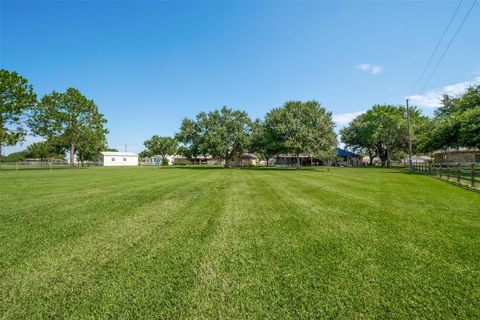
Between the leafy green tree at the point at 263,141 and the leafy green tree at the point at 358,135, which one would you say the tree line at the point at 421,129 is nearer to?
the leafy green tree at the point at 358,135

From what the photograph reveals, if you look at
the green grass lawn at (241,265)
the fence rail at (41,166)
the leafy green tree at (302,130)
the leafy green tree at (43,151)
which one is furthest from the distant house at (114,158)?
the green grass lawn at (241,265)

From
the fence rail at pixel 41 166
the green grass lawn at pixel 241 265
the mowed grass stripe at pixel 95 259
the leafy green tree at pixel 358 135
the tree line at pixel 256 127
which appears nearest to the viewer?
the green grass lawn at pixel 241 265

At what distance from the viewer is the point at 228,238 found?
4.09m

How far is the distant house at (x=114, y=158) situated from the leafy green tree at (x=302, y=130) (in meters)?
50.8

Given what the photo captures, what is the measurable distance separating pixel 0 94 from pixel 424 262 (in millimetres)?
46515

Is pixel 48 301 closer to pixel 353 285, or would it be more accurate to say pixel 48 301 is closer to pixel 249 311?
pixel 249 311

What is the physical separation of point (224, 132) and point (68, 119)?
28.0m

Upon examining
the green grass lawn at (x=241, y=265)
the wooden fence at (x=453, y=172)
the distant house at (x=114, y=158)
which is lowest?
the green grass lawn at (x=241, y=265)

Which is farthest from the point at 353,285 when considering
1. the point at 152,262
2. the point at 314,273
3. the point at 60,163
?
the point at 60,163

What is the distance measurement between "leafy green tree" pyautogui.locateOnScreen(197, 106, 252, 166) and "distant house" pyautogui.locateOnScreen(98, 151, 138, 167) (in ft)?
124

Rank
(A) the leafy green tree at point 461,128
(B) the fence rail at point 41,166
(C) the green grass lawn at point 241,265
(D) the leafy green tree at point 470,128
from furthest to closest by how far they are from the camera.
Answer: (B) the fence rail at point 41,166, (A) the leafy green tree at point 461,128, (D) the leafy green tree at point 470,128, (C) the green grass lawn at point 241,265

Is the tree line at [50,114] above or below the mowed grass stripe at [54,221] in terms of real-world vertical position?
above

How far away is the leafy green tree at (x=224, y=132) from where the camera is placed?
39.8 metres

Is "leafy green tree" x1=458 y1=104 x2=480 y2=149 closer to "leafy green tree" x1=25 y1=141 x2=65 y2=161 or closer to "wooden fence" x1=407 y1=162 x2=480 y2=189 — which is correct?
"wooden fence" x1=407 y1=162 x2=480 y2=189
